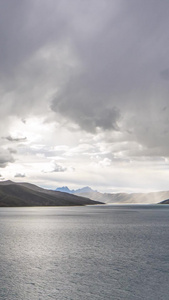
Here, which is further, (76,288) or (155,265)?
(155,265)

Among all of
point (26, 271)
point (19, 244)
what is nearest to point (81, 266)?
point (26, 271)

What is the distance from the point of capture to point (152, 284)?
32938mm

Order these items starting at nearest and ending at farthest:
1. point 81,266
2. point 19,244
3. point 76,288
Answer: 1. point 76,288
2. point 81,266
3. point 19,244

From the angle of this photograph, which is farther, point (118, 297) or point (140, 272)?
point (140, 272)

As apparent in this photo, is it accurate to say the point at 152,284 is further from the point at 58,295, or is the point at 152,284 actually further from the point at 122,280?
the point at 58,295

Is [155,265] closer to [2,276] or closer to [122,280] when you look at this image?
[122,280]

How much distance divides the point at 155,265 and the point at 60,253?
18.5 metres

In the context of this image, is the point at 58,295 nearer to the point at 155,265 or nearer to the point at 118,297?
the point at 118,297

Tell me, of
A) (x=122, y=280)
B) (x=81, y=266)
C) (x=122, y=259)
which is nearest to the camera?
(x=122, y=280)

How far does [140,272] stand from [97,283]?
827 cm

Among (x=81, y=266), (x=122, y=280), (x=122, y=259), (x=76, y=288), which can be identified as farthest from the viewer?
(x=122, y=259)

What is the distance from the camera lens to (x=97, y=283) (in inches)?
1312

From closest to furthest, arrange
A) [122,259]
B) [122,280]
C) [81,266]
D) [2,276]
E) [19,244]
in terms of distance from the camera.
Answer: [122,280] → [2,276] → [81,266] → [122,259] → [19,244]

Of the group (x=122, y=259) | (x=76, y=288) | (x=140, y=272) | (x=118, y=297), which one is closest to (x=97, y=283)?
(x=76, y=288)
